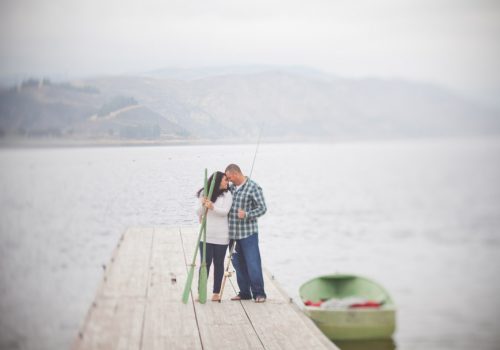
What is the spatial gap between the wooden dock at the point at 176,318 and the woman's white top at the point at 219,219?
62 centimetres

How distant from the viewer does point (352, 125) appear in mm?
A: 15914

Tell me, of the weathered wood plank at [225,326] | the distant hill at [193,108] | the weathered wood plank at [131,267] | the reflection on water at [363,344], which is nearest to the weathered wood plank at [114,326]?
the weathered wood plank at [131,267]

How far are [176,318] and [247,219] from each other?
109 cm

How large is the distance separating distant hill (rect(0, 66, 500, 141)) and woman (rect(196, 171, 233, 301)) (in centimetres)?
305

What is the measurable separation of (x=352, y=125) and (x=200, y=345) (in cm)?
1117

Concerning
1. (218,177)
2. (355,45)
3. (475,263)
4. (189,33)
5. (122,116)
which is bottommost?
(475,263)

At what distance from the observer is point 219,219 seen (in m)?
6.57

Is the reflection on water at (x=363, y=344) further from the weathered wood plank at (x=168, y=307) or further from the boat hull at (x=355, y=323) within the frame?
the weathered wood plank at (x=168, y=307)

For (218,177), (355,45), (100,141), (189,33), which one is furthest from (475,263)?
(218,177)

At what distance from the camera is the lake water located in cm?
977

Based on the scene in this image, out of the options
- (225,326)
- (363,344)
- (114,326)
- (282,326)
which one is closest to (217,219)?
(225,326)

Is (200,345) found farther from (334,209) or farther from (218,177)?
(334,209)

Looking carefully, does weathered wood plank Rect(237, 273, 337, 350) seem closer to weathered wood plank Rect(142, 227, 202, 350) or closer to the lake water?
weathered wood plank Rect(142, 227, 202, 350)

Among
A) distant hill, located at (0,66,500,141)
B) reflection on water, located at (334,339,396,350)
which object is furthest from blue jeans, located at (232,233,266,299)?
distant hill, located at (0,66,500,141)
